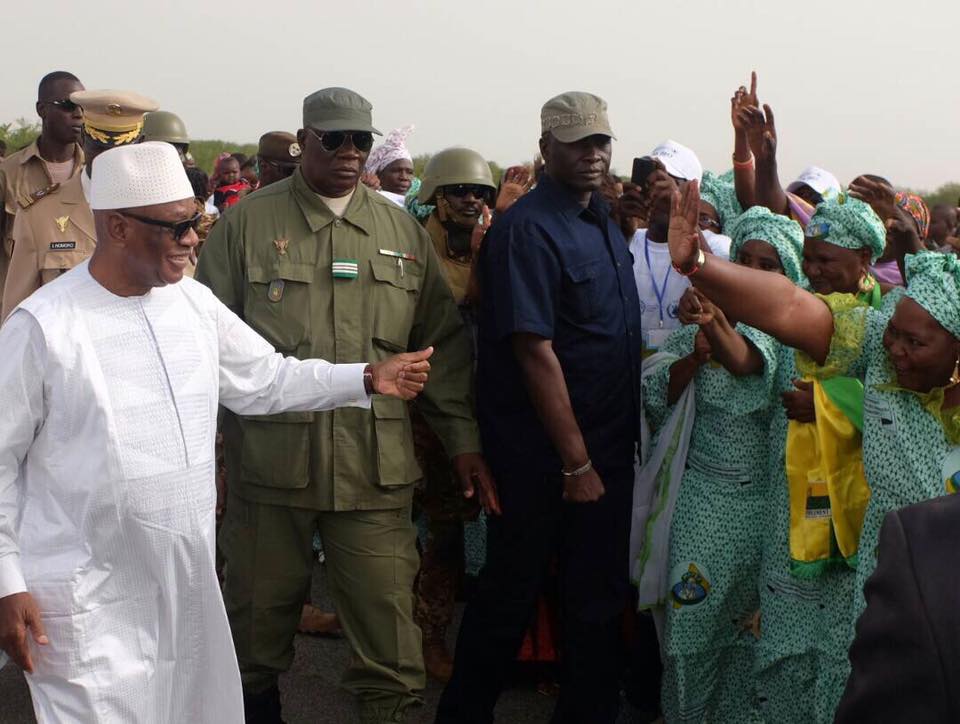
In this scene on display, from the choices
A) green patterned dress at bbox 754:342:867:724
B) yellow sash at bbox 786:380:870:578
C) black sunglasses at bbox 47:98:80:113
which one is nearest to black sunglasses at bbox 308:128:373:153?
green patterned dress at bbox 754:342:867:724

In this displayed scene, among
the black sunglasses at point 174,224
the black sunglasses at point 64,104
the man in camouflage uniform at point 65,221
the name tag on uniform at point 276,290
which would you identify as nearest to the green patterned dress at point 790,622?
the name tag on uniform at point 276,290

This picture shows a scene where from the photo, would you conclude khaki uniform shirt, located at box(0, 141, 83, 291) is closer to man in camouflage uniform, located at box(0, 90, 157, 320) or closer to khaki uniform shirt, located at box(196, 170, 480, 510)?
man in camouflage uniform, located at box(0, 90, 157, 320)

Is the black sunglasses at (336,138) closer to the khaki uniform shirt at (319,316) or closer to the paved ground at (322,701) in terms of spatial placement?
the khaki uniform shirt at (319,316)

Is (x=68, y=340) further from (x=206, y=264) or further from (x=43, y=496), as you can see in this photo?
(x=206, y=264)

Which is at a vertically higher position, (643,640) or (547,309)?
(547,309)

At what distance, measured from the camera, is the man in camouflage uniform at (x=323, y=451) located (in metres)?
4.09

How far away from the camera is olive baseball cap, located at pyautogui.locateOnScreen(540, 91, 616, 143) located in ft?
13.8

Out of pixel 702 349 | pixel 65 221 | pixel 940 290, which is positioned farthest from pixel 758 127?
pixel 65 221

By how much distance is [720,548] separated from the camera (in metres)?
4.23

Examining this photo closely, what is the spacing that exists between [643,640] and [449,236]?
6.34 feet

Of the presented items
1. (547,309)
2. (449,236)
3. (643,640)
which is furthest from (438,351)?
(643,640)

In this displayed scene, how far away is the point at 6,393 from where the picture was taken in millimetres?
3012

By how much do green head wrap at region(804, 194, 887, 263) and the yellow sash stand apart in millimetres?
534

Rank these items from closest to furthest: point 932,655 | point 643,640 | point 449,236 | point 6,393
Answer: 1. point 932,655
2. point 6,393
3. point 643,640
4. point 449,236
